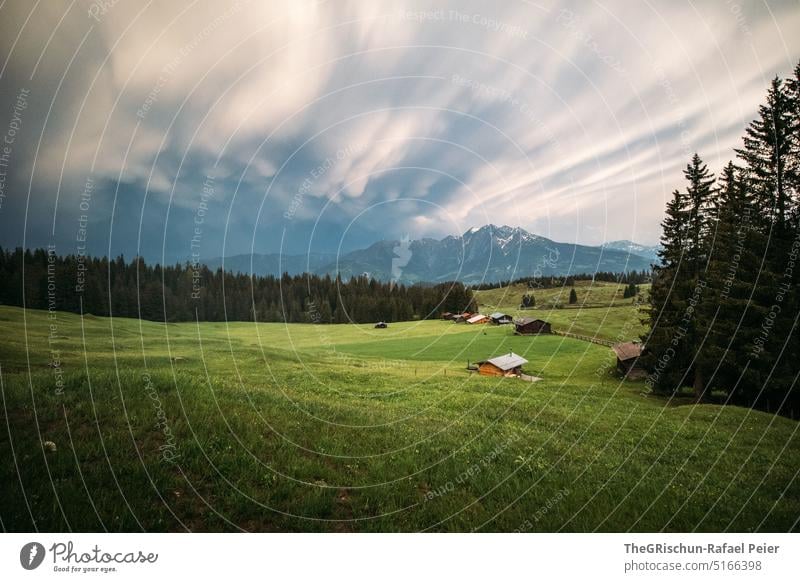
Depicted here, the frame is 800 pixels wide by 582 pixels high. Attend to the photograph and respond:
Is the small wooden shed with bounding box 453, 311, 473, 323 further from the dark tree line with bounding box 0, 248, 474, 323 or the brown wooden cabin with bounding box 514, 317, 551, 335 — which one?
the brown wooden cabin with bounding box 514, 317, 551, 335

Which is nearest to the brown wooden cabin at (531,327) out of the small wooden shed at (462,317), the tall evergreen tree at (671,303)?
the small wooden shed at (462,317)

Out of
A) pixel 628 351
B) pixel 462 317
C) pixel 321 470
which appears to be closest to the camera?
pixel 321 470

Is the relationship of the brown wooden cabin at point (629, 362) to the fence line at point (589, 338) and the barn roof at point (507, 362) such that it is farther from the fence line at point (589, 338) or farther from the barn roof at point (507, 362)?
the fence line at point (589, 338)

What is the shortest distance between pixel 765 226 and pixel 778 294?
10.3 feet

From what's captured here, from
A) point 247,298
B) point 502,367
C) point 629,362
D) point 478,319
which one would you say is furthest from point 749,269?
point 247,298

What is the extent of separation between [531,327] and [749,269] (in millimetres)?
45135

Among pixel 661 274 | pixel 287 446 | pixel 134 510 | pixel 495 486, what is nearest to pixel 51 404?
pixel 134 510

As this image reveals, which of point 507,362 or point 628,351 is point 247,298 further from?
point 628,351

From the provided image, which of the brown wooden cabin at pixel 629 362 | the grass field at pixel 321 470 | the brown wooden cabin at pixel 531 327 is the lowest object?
the brown wooden cabin at pixel 629 362

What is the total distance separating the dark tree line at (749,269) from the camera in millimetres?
Result: 14070

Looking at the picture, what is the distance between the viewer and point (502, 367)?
32156 mm

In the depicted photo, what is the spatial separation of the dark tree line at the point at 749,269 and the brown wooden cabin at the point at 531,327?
32.9 metres

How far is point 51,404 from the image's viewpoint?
6441 mm

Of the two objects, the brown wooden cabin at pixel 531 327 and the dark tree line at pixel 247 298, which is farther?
the brown wooden cabin at pixel 531 327
